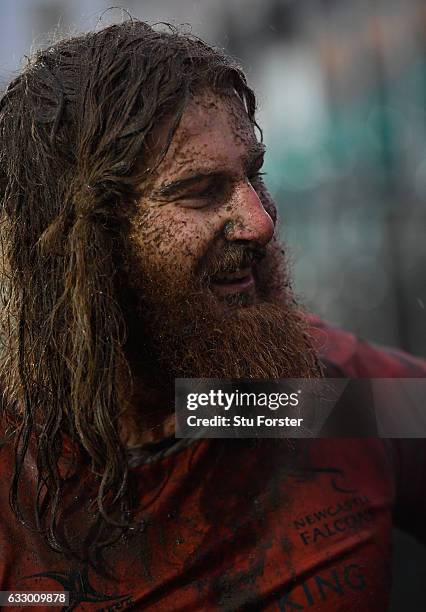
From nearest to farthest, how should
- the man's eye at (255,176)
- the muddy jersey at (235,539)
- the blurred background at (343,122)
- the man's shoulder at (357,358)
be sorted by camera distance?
1. the muddy jersey at (235,539)
2. the man's eye at (255,176)
3. the man's shoulder at (357,358)
4. the blurred background at (343,122)

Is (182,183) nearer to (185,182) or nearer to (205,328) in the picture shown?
(185,182)

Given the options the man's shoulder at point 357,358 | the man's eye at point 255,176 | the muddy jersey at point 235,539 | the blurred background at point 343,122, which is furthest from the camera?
the blurred background at point 343,122

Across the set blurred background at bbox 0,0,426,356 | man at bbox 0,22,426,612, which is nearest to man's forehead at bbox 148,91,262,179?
man at bbox 0,22,426,612

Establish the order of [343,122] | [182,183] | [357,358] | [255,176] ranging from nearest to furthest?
[182,183] < [255,176] < [357,358] < [343,122]

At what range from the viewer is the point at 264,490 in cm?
112

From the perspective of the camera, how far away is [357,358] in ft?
4.72

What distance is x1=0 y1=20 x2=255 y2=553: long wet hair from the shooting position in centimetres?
103

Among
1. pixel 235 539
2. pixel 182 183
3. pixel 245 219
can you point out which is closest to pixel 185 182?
pixel 182 183

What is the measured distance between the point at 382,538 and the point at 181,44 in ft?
3.09

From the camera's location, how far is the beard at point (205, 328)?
1059 mm

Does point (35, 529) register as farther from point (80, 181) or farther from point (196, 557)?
point (80, 181)

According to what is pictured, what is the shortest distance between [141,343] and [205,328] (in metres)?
0.12

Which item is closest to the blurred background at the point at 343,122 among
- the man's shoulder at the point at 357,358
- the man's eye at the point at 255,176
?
the man's shoulder at the point at 357,358

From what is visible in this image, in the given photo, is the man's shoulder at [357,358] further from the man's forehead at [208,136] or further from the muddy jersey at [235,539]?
the man's forehead at [208,136]
